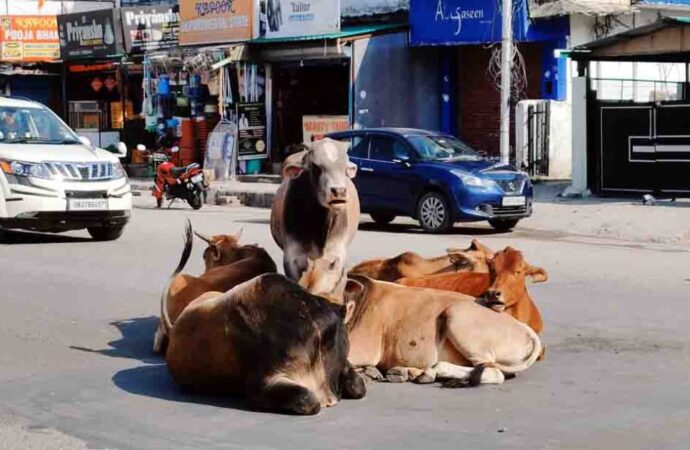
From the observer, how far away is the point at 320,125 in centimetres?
3106

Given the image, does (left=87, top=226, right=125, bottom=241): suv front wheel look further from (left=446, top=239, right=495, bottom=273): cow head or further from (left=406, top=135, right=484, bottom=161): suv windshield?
(left=446, top=239, right=495, bottom=273): cow head

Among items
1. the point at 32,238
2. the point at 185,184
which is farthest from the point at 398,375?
the point at 185,184

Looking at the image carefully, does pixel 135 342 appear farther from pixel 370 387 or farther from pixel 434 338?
pixel 434 338

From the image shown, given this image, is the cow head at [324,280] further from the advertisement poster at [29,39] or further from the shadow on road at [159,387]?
the advertisement poster at [29,39]

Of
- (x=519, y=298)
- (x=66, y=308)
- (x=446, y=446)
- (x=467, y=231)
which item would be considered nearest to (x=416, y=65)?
(x=467, y=231)

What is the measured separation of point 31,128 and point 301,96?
15.9 meters

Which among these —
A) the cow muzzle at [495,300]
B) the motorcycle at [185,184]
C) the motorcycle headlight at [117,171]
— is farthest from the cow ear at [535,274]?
the motorcycle at [185,184]

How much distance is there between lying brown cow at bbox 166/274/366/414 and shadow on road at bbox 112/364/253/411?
3.3 inches

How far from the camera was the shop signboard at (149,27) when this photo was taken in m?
36.9

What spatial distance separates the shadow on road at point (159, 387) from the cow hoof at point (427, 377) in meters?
1.23

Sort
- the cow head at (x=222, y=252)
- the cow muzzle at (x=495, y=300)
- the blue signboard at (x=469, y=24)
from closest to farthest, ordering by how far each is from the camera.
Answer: the cow muzzle at (x=495, y=300), the cow head at (x=222, y=252), the blue signboard at (x=469, y=24)

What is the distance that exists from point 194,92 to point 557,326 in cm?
2390

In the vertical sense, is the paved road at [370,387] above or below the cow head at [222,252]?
below

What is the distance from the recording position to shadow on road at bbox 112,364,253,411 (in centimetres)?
778
